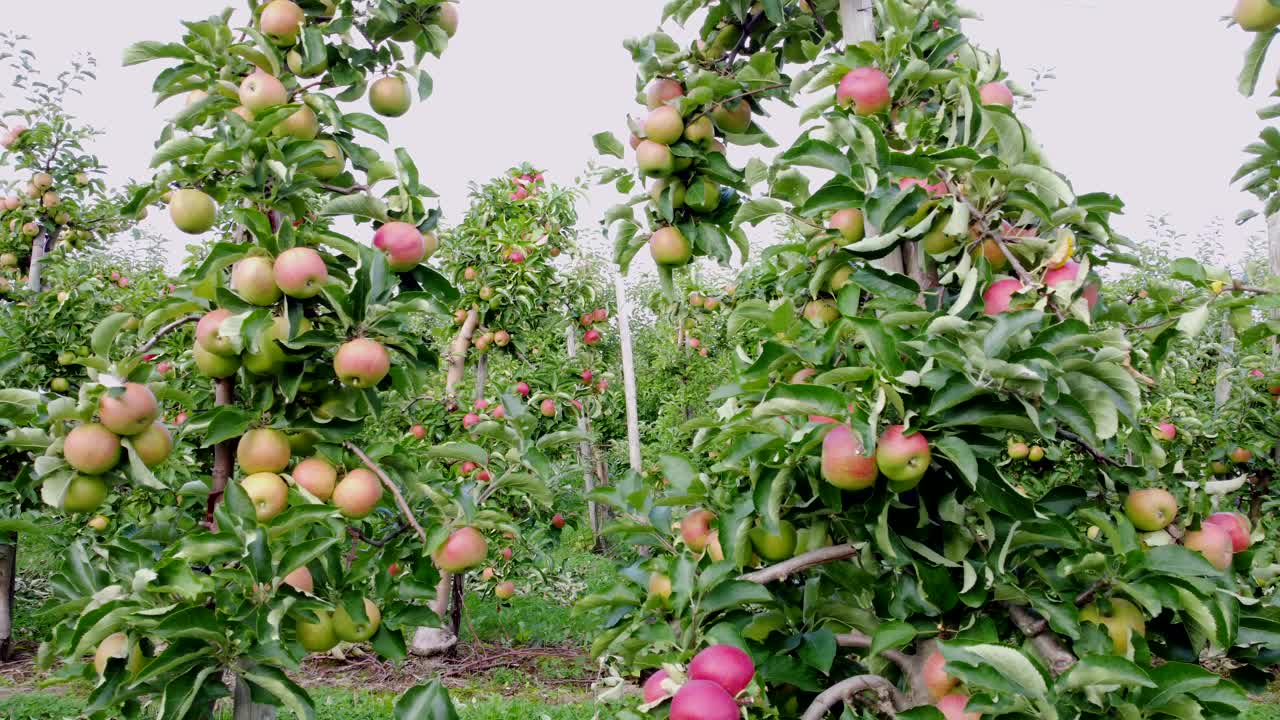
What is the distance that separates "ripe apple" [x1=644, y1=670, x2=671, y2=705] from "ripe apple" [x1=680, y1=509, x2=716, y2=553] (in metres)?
0.29

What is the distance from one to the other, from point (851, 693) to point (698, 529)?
398 millimetres

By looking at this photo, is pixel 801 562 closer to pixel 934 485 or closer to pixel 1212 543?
pixel 934 485

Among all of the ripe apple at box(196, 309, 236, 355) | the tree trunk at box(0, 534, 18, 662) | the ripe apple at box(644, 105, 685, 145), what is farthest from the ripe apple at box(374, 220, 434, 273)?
the tree trunk at box(0, 534, 18, 662)

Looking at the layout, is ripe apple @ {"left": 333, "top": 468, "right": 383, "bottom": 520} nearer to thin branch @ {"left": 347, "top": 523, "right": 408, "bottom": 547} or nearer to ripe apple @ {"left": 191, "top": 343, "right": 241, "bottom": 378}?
thin branch @ {"left": 347, "top": 523, "right": 408, "bottom": 547}

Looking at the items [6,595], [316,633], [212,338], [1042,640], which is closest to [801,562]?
[1042,640]

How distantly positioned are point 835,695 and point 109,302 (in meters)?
6.10

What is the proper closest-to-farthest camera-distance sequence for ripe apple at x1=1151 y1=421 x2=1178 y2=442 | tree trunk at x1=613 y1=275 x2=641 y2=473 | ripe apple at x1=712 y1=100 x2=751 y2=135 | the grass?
ripe apple at x1=712 y1=100 x2=751 y2=135 < ripe apple at x1=1151 y1=421 x2=1178 y2=442 < the grass < tree trunk at x1=613 y1=275 x2=641 y2=473

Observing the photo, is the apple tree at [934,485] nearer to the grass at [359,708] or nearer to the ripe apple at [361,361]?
the ripe apple at [361,361]

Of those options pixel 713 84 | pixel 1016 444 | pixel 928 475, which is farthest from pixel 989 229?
pixel 1016 444

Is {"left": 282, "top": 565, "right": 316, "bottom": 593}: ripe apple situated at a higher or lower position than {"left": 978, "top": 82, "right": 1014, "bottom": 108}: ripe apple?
lower

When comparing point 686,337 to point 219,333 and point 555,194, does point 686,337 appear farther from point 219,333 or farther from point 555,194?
point 219,333

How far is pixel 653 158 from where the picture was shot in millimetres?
1654

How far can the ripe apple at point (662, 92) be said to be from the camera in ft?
5.80

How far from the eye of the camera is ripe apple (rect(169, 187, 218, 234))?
1.63m
